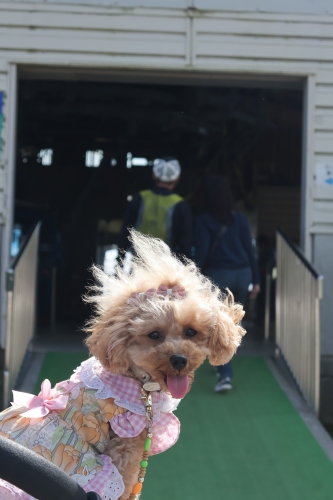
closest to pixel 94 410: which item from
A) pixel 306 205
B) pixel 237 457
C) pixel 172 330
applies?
pixel 172 330

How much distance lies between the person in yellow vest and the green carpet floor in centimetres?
128

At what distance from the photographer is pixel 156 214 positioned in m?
5.70

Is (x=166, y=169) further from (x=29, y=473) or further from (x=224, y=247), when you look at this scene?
(x=29, y=473)

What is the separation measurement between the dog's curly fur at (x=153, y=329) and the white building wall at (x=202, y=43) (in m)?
3.93

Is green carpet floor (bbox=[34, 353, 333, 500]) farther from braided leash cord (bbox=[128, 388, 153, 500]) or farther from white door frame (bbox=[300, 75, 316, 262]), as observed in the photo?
braided leash cord (bbox=[128, 388, 153, 500])

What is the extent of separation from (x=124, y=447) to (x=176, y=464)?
226cm

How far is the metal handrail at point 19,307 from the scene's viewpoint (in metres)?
5.06

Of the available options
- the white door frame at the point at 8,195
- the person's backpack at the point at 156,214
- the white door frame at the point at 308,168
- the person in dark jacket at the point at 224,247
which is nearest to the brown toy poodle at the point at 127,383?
the person in dark jacket at the point at 224,247

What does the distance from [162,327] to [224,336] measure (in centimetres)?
24

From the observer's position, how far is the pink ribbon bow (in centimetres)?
222

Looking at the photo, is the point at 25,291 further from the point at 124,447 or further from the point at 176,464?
the point at 124,447

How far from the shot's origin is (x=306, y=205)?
615 cm

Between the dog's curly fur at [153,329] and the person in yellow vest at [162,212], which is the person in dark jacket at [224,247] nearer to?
the person in yellow vest at [162,212]

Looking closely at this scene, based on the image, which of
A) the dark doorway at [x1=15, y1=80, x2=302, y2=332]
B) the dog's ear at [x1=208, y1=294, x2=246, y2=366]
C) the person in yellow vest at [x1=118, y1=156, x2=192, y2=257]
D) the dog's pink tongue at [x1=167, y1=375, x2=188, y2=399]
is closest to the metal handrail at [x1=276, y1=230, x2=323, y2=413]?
the person in yellow vest at [x1=118, y1=156, x2=192, y2=257]
